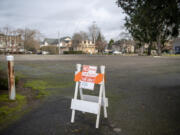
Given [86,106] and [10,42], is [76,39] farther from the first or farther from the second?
[86,106]

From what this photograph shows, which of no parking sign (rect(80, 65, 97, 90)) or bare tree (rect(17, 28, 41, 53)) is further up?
bare tree (rect(17, 28, 41, 53))

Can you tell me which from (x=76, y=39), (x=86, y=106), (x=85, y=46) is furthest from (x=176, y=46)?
(x=86, y=106)

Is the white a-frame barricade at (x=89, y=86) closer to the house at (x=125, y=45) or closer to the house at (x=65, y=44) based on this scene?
the house at (x=125, y=45)

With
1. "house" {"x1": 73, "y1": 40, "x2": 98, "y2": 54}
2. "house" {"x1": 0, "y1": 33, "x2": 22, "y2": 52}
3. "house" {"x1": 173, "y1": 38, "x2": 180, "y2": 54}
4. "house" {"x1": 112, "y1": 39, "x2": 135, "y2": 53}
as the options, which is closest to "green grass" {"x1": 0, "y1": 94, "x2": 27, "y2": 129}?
"house" {"x1": 112, "y1": 39, "x2": 135, "y2": 53}

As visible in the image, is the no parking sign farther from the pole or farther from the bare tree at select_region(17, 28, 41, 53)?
the bare tree at select_region(17, 28, 41, 53)

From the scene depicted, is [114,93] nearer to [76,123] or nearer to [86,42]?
[76,123]

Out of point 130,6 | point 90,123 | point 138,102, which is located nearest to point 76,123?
point 90,123

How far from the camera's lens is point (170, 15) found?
17.0ft

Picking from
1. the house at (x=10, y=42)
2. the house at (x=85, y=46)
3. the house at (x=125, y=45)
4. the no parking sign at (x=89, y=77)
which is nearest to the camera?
the no parking sign at (x=89, y=77)

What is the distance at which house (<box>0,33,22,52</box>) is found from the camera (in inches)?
2822

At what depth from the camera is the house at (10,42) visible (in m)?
71.7

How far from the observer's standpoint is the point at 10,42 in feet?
245

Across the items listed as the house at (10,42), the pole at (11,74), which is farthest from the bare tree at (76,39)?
the pole at (11,74)

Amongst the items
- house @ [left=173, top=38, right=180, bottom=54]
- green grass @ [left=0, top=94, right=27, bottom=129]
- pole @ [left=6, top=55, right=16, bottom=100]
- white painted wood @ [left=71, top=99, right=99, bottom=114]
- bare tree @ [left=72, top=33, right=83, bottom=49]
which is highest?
bare tree @ [left=72, top=33, right=83, bottom=49]
